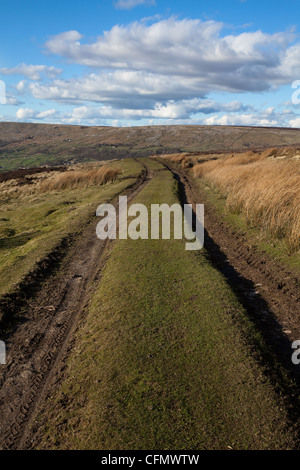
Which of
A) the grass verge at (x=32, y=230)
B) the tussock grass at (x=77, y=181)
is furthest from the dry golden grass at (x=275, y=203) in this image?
the tussock grass at (x=77, y=181)

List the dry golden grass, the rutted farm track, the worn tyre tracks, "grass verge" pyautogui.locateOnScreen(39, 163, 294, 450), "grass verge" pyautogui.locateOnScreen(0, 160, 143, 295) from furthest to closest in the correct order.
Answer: the dry golden grass → "grass verge" pyautogui.locateOnScreen(0, 160, 143, 295) → the worn tyre tracks → the rutted farm track → "grass verge" pyautogui.locateOnScreen(39, 163, 294, 450)

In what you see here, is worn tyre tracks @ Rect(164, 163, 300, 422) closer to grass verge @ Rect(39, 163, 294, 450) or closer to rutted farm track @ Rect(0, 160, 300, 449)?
rutted farm track @ Rect(0, 160, 300, 449)

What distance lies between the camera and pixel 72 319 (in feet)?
24.7

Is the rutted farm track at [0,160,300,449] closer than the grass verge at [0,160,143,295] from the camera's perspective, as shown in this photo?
Yes

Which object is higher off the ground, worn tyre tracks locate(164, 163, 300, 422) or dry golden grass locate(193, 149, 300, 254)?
dry golden grass locate(193, 149, 300, 254)

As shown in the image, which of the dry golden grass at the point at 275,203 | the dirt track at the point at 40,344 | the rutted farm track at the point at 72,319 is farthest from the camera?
the dry golden grass at the point at 275,203

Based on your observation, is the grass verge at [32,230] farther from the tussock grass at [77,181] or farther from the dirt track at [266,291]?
the dirt track at [266,291]

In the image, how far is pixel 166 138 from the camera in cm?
19562

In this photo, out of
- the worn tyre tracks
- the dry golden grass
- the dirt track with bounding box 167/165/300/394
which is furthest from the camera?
the dry golden grass

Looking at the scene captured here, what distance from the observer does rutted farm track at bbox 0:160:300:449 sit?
16.7ft

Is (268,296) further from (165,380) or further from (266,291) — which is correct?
(165,380)

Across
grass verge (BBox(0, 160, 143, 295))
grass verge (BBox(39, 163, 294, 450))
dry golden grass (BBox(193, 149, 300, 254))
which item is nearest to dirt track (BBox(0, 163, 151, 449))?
grass verge (BBox(39, 163, 294, 450))

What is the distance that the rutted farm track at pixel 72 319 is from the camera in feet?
16.7
